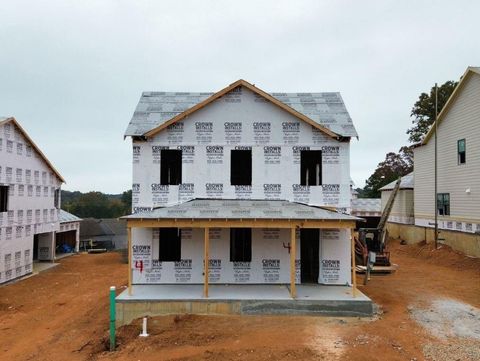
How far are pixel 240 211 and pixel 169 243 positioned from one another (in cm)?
347

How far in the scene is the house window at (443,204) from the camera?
23.3 metres

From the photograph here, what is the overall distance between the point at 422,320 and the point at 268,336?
477cm

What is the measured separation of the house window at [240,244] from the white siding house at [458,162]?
13478 mm

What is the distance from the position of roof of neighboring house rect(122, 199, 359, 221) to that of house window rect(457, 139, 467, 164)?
12.8m

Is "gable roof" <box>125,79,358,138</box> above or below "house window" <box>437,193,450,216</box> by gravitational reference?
above

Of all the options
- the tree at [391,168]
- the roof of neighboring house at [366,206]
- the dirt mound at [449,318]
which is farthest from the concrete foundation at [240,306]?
the tree at [391,168]

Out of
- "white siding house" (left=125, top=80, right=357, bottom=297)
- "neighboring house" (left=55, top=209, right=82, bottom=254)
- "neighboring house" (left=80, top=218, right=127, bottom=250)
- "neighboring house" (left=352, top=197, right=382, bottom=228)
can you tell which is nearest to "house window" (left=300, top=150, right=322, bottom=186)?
"white siding house" (left=125, top=80, right=357, bottom=297)

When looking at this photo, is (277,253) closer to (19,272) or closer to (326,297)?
(326,297)

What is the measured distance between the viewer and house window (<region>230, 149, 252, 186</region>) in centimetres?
1499

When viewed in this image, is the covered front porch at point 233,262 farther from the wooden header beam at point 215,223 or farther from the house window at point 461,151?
the house window at point 461,151

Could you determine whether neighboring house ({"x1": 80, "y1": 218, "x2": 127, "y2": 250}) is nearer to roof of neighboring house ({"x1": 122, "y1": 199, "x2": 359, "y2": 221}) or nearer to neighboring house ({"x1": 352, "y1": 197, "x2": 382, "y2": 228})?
neighboring house ({"x1": 352, "y1": 197, "x2": 382, "y2": 228})

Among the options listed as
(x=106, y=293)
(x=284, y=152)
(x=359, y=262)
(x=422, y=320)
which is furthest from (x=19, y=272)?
(x=422, y=320)

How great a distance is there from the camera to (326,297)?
39.1ft

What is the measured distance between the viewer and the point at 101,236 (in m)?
35.6
